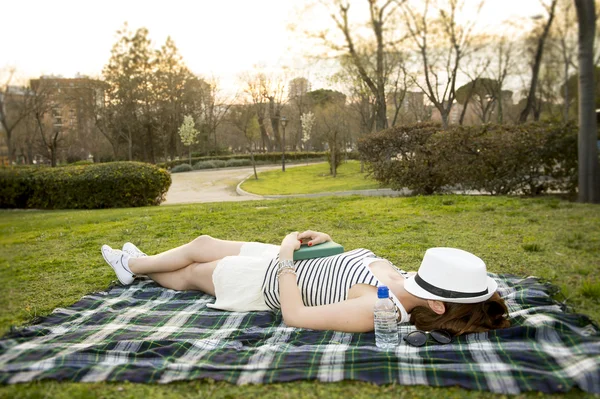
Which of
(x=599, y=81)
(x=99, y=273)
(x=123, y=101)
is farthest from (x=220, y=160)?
(x=99, y=273)

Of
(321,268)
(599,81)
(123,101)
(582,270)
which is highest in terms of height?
(123,101)

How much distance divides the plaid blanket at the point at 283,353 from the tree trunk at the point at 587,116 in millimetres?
5874

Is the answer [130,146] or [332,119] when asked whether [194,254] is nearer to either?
[130,146]

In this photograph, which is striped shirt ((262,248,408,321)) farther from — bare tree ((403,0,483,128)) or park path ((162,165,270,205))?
bare tree ((403,0,483,128))

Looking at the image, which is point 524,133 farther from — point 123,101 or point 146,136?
point 146,136

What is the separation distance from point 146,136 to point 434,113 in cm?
2535

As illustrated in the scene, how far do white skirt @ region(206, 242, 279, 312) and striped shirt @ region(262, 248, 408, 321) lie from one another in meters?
0.06

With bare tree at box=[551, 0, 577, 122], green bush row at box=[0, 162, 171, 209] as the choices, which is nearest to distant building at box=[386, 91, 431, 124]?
bare tree at box=[551, 0, 577, 122]

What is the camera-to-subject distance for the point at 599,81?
1207 cm

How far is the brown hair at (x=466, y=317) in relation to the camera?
7.56 ft

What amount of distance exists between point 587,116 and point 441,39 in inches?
499

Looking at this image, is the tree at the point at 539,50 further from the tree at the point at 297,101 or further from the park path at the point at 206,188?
the tree at the point at 297,101

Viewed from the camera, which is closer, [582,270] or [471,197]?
[582,270]

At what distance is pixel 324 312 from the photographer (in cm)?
239
